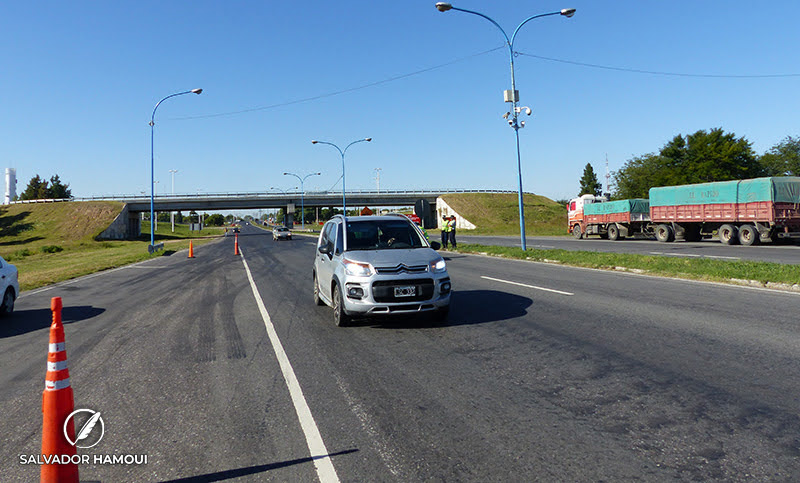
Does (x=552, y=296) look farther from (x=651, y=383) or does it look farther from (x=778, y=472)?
(x=778, y=472)

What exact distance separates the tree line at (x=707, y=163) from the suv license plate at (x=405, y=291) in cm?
5152

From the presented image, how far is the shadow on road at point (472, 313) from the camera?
7758 mm

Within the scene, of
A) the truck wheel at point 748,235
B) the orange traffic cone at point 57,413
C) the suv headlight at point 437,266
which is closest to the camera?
the orange traffic cone at point 57,413

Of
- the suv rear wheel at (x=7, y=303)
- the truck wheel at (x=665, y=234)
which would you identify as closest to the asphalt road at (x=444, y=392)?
the suv rear wheel at (x=7, y=303)

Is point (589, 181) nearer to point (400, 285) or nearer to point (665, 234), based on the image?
point (665, 234)

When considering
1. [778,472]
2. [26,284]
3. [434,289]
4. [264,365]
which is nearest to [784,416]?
[778,472]

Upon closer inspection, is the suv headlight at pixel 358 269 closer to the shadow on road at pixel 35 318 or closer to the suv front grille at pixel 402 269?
the suv front grille at pixel 402 269

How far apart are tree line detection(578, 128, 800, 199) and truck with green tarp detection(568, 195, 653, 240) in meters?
17.3

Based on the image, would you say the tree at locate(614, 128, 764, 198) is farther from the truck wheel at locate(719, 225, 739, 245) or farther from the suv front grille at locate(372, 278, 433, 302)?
the suv front grille at locate(372, 278, 433, 302)

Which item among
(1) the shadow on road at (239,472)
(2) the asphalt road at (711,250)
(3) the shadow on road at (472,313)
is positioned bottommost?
(1) the shadow on road at (239,472)

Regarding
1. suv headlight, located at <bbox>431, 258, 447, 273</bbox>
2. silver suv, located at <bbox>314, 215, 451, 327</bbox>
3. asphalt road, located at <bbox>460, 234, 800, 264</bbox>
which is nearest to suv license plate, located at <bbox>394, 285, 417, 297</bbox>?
silver suv, located at <bbox>314, 215, 451, 327</bbox>

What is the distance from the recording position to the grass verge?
10.8m

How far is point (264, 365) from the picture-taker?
5.75m

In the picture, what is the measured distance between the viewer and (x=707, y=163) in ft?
191
